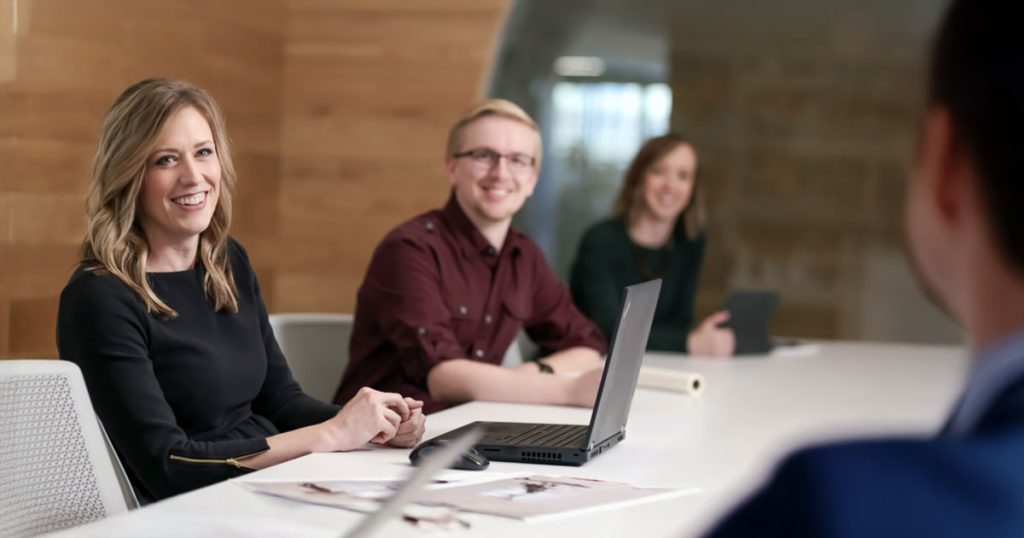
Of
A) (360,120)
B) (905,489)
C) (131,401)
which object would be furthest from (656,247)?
(905,489)

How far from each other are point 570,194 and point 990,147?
4180 mm

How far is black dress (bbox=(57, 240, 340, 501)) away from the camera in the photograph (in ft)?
5.41

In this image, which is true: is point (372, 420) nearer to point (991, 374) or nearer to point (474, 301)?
point (474, 301)

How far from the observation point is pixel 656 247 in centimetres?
363

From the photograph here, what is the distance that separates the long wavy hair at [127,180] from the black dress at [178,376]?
0.03 m

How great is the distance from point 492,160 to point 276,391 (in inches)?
32.8

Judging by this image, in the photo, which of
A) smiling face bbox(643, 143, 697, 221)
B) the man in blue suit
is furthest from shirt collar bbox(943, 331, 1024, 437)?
smiling face bbox(643, 143, 697, 221)

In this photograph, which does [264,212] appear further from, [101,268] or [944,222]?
[944,222]

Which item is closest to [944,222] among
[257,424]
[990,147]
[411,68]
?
[990,147]

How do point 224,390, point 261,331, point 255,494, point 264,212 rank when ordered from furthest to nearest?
point 264,212 < point 261,331 < point 224,390 < point 255,494

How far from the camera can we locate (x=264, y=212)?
4262 mm

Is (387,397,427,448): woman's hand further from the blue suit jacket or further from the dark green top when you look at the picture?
the dark green top

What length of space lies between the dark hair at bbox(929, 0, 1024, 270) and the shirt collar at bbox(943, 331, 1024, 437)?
0.04 metres

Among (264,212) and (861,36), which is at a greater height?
(861,36)
